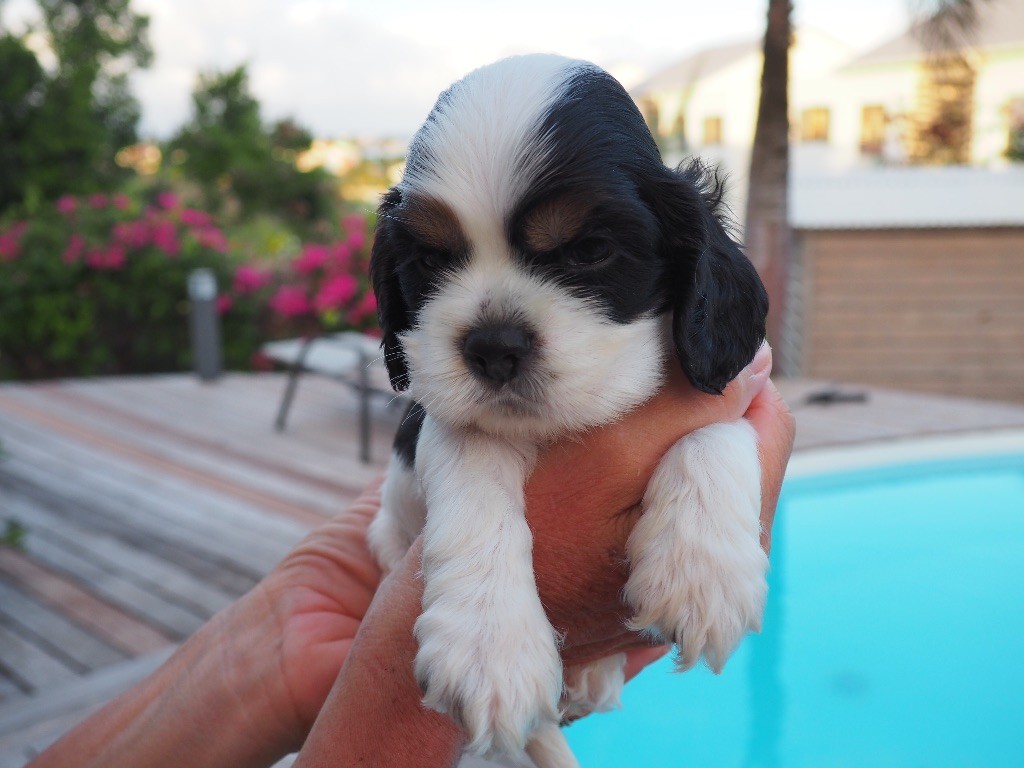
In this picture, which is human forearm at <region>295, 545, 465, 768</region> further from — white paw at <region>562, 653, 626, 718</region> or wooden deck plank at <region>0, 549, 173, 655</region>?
wooden deck plank at <region>0, 549, 173, 655</region>

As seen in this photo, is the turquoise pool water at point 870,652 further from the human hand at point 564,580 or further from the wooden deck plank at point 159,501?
the wooden deck plank at point 159,501

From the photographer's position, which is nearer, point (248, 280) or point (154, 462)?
point (154, 462)

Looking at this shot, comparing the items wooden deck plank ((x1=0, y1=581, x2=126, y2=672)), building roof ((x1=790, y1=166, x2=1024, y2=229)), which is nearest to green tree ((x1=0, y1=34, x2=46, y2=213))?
building roof ((x1=790, y1=166, x2=1024, y2=229))

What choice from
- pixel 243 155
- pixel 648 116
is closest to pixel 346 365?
pixel 648 116

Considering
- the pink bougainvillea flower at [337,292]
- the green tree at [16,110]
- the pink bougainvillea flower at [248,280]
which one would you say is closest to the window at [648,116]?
the pink bougainvillea flower at [337,292]

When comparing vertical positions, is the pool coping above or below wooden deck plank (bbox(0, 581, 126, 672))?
above

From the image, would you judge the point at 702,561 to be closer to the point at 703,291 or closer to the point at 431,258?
the point at 703,291
